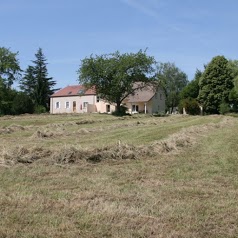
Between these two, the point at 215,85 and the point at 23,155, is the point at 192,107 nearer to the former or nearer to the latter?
the point at 215,85

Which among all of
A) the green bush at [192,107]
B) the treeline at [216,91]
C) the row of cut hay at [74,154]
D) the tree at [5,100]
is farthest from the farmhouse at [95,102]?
the row of cut hay at [74,154]

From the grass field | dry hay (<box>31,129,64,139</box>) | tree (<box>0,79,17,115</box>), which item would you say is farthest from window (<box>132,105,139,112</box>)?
the grass field

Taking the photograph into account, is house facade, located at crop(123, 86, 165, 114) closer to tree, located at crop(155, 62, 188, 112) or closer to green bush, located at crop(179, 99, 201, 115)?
green bush, located at crop(179, 99, 201, 115)

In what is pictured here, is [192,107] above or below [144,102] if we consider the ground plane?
below

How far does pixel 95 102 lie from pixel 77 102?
3.55 m

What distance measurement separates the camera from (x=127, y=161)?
356 inches

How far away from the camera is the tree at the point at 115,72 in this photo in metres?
44.3

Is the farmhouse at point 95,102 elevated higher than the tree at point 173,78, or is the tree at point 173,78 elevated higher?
the tree at point 173,78

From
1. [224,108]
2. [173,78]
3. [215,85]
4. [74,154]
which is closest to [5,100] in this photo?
[215,85]

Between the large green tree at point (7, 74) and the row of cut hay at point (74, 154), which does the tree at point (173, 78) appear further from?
the row of cut hay at point (74, 154)

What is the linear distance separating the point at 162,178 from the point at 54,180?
198 cm

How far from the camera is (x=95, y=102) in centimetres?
6228

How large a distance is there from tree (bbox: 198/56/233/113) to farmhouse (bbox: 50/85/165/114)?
7.13 meters

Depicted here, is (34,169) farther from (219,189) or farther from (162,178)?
(219,189)
